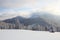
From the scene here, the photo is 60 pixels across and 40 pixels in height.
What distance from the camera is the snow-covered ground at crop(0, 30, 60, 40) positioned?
1573 mm

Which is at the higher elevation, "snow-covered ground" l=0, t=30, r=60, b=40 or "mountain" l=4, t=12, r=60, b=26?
"mountain" l=4, t=12, r=60, b=26

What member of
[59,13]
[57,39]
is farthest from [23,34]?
[59,13]

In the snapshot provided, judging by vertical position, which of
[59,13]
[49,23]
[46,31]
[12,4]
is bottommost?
[46,31]

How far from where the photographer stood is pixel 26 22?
1579mm

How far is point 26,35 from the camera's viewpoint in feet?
5.24

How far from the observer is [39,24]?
159 centimetres

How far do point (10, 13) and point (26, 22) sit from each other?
10.1 inches

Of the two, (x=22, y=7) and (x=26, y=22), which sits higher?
(x=22, y=7)

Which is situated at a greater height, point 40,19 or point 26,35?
point 40,19

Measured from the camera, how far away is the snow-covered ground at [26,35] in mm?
1573

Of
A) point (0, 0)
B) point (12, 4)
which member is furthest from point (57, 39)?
point (0, 0)

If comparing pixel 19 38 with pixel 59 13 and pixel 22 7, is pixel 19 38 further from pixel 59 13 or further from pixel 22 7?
pixel 59 13

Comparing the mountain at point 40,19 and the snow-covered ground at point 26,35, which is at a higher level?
the mountain at point 40,19

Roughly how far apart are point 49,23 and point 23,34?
1.30 feet
